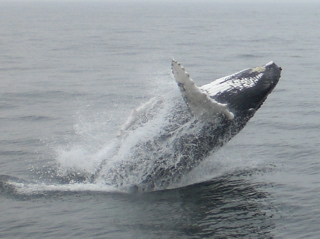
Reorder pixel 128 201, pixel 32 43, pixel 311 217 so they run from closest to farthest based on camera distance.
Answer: pixel 311 217 → pixel 128 201 → pixel 32 43

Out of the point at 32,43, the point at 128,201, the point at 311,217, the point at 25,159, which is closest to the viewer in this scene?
the point at 311,217

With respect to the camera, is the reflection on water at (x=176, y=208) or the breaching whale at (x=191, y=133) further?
the breaching whale at (x=191, y=133)

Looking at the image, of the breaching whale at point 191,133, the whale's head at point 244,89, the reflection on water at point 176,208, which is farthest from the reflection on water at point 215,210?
the whale's head at point 244,89

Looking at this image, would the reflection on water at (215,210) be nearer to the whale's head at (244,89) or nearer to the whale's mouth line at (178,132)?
the whale's mouth line at (178,132)

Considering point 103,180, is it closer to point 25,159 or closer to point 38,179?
point 38,179

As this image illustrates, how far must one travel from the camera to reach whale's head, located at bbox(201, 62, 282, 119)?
557 inches

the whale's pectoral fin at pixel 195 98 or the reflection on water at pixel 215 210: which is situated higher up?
the whale's pectoral fin at pixel 195 98

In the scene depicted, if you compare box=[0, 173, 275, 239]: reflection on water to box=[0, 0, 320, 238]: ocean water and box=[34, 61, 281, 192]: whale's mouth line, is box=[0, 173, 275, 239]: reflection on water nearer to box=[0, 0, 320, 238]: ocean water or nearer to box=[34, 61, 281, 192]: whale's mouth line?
box=[0, 0, 320, 238]: ocean water

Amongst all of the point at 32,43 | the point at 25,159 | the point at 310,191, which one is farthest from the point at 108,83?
the point at 32,43

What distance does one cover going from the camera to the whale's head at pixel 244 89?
46.4 ft

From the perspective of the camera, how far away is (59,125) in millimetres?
21234

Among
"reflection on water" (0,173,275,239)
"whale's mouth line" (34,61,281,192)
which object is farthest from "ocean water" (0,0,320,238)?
"whale's mouth line" (34,61,281,192)

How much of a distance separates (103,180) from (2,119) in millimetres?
8458

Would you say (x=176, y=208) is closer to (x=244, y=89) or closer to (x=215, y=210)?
(x=215, y=210)
